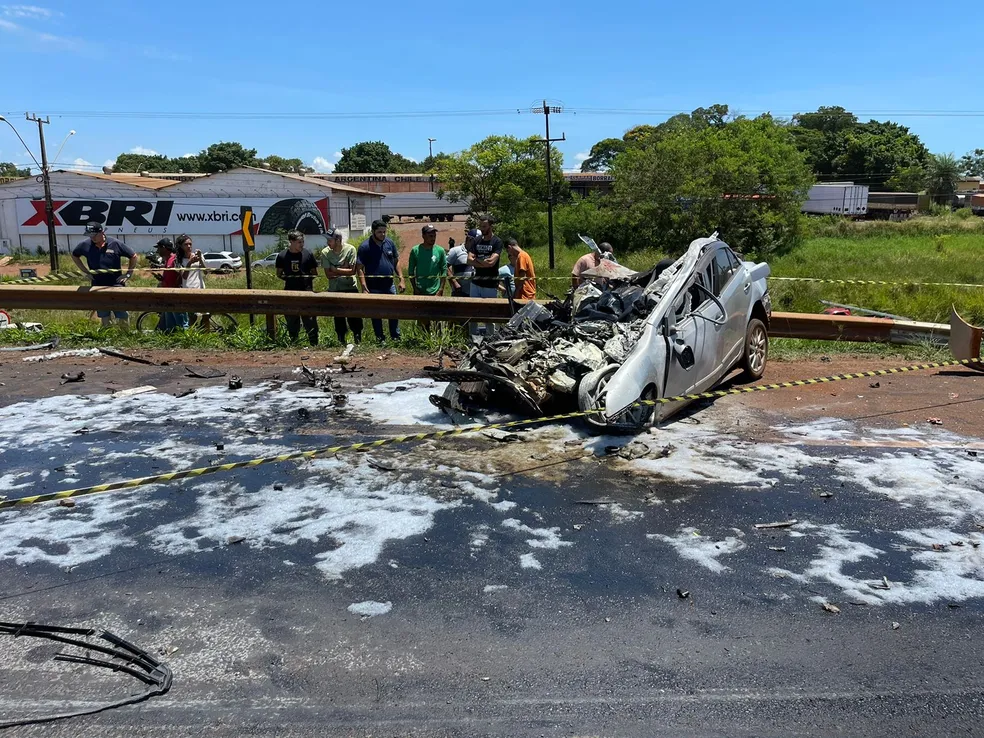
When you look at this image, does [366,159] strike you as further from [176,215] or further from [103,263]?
[103,263]

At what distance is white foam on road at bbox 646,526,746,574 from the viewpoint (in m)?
4.70

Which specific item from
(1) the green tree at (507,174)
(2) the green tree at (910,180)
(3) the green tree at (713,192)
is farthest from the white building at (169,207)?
(2) the green tree at (910,180)

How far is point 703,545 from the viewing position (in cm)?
491

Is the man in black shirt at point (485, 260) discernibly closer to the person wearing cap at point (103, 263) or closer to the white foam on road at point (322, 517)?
the person wearing cap at point (103, 263)

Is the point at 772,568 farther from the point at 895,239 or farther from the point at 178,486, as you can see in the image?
the point at 895,239

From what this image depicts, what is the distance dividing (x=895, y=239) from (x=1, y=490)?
2507 inches

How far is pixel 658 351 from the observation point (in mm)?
7035

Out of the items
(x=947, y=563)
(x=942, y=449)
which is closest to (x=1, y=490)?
(x=947, y=563)

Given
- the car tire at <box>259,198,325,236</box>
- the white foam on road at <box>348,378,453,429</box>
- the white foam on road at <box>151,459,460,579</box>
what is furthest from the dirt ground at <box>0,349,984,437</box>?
the car tire at <box>259,198,325,236</box>

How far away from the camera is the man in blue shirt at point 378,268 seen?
11.8 metres

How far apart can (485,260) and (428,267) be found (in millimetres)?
913

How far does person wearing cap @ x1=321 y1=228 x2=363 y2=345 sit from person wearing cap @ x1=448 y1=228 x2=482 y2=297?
1.56m

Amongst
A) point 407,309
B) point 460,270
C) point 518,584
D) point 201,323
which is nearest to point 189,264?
point 201,323

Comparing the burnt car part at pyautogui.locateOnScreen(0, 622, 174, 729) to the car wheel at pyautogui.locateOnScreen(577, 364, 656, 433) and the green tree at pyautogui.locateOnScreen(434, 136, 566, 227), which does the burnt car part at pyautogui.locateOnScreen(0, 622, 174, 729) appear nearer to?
the car wheel at pyautogui.locateOnScreen(577, 364, 656, 433)
